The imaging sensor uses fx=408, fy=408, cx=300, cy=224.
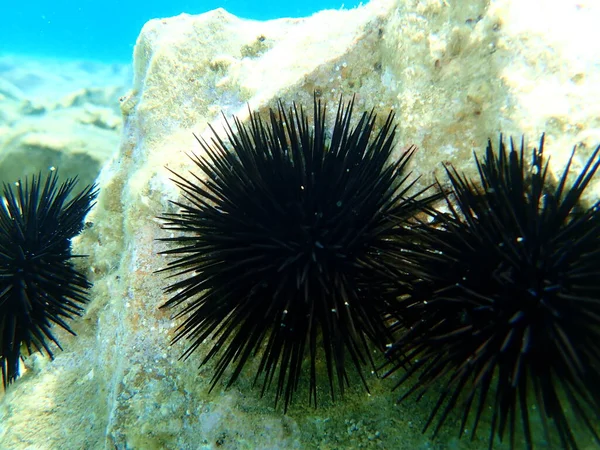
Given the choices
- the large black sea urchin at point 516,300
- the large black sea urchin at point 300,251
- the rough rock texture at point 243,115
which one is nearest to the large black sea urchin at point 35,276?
the rough rock texture at point 243,115

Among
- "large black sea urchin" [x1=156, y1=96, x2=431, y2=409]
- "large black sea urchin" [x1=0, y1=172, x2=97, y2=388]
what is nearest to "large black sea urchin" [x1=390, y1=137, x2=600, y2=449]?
"large black sea urchin" [x1=156, y1=96, x2=431, y2=409]

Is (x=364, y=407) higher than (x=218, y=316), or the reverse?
(x=218, y=316)

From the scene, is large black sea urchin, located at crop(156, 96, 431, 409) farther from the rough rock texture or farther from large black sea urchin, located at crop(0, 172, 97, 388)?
large black sea urchin, located at crop(0, 172, 97, 388)

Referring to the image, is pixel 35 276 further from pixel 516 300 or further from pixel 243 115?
pixel 516 300

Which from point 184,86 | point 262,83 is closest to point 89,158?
point 184,86

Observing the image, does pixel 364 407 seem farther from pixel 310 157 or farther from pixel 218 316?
pixel 310 157
